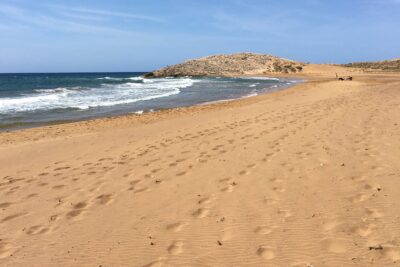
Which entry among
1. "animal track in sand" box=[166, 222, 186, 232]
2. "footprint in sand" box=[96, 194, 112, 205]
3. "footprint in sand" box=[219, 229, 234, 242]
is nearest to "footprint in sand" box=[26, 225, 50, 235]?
"footprint in sand" box=[96, 194, 112, 205]

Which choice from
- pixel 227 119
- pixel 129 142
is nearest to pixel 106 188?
pixel 129 142

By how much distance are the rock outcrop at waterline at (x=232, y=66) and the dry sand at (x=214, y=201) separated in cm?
6641

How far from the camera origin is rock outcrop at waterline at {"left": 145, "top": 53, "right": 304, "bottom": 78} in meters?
75.5

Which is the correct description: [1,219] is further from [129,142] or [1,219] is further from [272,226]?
[129,142]

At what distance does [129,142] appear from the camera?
33.2 feet

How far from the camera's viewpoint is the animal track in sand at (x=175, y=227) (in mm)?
4436

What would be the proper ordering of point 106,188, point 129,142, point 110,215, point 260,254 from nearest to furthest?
point 260,254 → point 110,215 → point 106,188 → point 129,142

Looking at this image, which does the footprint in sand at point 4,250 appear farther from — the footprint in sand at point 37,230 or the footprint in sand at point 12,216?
the footprint in sand at point 12,216

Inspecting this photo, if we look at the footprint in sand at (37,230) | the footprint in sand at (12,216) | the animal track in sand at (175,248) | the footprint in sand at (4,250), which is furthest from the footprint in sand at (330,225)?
the footprint in sand at (12,216)

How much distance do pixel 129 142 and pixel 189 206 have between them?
537cm

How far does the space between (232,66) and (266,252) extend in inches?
2995

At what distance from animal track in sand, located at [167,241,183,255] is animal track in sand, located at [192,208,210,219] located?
65 cm

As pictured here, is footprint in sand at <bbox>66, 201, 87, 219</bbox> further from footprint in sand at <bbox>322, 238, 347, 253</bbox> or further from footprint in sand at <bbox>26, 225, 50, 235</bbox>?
footprint in sand at <bbox>322, 238, 347, 253</bbox>

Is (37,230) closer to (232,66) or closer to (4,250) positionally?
(4,250)
